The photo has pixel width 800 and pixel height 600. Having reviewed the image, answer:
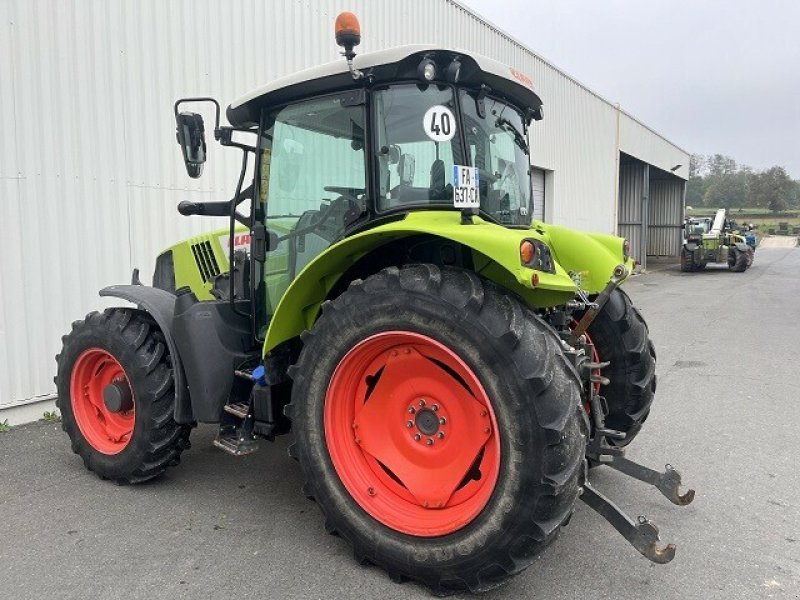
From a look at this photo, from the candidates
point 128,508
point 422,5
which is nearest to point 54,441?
point 128,508

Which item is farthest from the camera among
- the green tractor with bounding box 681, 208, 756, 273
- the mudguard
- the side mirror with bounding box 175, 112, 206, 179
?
the green tractor with bounding box 681, 208, 756, 273

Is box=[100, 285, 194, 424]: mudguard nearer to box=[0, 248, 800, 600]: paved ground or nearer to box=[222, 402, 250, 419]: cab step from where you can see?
box=[222, 402, 250, 419]: cab step

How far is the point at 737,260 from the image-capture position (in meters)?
24.2

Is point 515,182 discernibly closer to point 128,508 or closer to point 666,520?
point 666,520

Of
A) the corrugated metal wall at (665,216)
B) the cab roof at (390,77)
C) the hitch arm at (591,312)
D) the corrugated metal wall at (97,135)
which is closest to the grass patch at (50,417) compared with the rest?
the corrugated metal wall at (97,135)

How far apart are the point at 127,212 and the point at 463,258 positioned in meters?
4.20

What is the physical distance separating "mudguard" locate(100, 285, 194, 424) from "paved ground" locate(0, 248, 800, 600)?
0.54 metres

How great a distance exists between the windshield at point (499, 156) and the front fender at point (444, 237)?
26 cm

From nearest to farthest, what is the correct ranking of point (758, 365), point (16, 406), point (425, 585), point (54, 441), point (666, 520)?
point (425, 585)
point (666, 520)
point (54, 441)
point (16, 406)
point (758, 365)

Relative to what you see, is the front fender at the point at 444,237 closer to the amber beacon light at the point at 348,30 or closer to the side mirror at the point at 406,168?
the side mirror at the point at 406,168

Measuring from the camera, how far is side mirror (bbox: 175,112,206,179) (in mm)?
3535

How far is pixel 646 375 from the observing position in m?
3.97

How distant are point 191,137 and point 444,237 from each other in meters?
1.69

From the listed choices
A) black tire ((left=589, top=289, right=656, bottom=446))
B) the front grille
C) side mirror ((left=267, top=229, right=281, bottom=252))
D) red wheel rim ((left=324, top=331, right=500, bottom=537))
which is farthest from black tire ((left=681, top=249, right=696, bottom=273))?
red wheel rim ((left=324, top=331, right=500, bottom=537))
